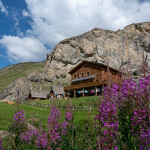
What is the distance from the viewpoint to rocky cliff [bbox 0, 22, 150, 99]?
280ft

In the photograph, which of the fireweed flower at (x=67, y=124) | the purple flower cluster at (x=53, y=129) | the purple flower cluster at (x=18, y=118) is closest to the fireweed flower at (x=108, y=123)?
the purple flower cluster at (x=53, y=129)

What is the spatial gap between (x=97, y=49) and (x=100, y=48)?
211 centimetres

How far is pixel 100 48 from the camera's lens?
8712 cm

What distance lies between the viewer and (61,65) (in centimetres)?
8938

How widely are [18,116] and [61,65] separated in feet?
280

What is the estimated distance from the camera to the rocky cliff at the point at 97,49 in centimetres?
8539

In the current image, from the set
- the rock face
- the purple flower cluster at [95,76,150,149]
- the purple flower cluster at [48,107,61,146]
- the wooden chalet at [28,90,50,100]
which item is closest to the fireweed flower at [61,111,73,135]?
the purple flower cluster at [48,107,61,146]

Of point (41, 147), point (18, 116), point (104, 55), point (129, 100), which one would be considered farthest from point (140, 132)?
point (104, 55)

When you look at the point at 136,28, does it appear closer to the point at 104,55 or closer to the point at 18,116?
the point at 104,55

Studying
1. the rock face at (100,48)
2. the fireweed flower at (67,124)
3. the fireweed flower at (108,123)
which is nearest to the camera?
the fireweed flower at (108,123)

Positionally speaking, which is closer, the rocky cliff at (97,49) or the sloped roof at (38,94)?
the sloped roof at (38,94)

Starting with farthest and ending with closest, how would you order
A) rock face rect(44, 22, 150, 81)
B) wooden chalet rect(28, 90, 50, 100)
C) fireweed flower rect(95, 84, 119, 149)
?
rock face rect(44, 22, 150, 81)
wooden chalet rect(28, 90, 50, 100)
fireweed flower rect(95, 84, 119, 149)

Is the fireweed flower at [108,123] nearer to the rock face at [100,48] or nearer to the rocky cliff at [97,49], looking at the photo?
the rocky cliff at [97,49]

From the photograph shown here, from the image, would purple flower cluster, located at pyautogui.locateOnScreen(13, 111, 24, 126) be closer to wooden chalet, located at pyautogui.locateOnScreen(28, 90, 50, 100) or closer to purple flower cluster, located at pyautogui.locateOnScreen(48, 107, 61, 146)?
purple flower cluster, located at pyautogui.locateOnScreen(48, 107, 61, 146)
